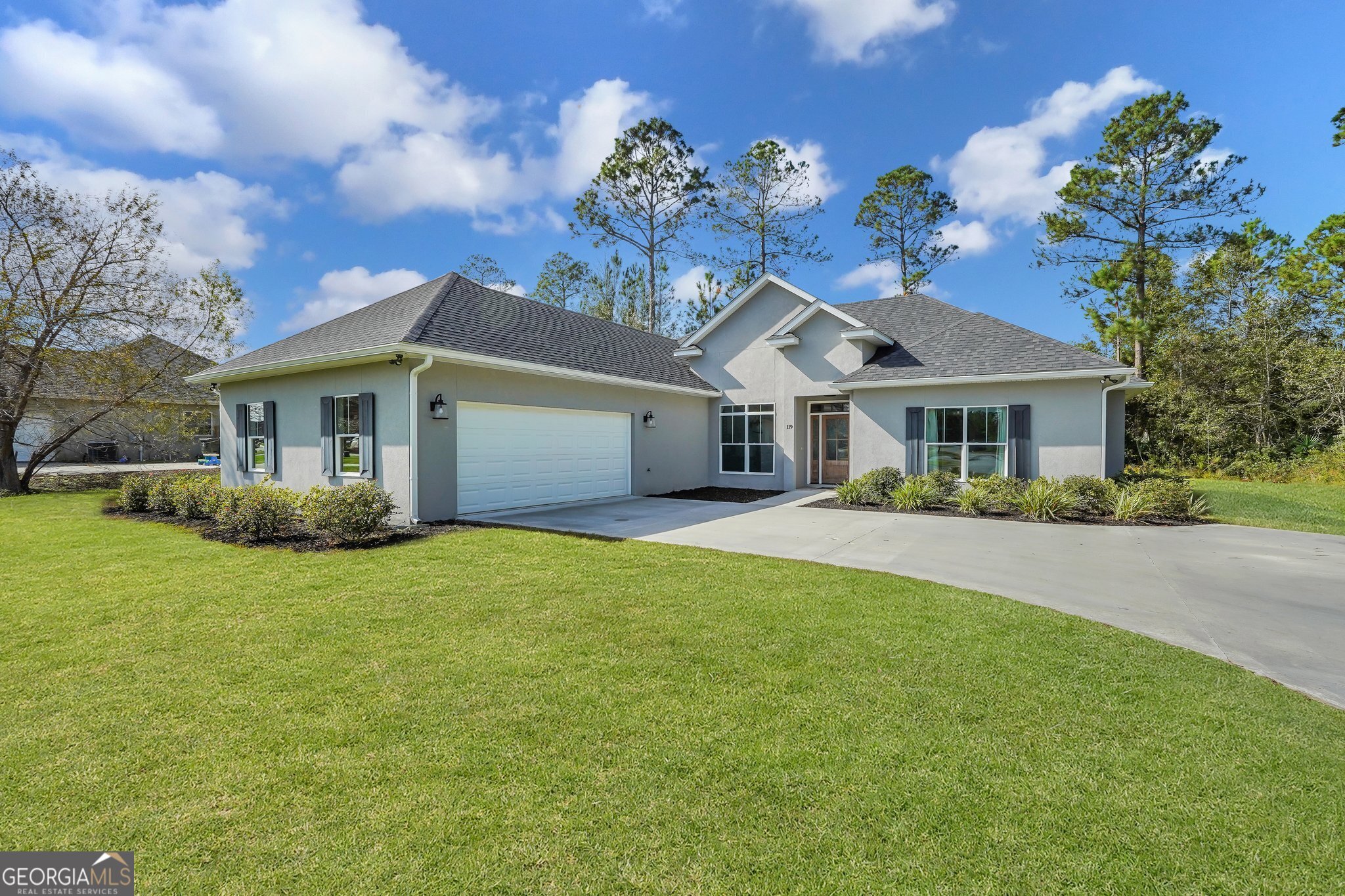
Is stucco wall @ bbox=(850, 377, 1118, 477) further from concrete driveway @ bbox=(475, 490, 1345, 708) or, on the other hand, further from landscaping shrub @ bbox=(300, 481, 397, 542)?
landscaping shrub @ bbox=(300, 481, 397, 542)

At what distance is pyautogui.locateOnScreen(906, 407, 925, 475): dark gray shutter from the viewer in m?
13.6

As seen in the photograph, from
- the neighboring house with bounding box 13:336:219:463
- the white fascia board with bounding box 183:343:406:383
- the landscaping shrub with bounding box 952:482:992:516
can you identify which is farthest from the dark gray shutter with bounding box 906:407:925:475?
the neighboring house with bounding box 13:336:219:463

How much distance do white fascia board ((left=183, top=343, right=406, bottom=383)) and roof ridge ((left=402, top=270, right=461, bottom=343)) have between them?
35cm

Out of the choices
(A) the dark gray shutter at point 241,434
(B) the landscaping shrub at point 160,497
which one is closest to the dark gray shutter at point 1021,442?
(B) the landscaping shrub at point 160,497

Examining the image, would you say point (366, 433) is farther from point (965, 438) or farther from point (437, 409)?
point (965, 438)

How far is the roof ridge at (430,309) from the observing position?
32.2 ft

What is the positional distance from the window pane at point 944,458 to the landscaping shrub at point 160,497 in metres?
16.4

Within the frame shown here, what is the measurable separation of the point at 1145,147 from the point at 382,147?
24.9m

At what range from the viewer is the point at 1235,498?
41.0 feet

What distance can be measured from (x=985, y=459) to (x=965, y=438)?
0.64 m

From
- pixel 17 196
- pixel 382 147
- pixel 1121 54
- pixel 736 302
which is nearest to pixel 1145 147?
pixel 1121 54

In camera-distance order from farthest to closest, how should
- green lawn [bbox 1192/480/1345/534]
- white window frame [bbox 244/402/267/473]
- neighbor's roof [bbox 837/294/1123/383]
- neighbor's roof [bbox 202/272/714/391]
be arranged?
1. white window frame [bbox 244/402/267/473]
2. neighbor's roof [bbox 837/294/1123/383]
3. neighbor's roof [bbox 202/272/714/391]
4. green lawn [bbox 1192/480/1345/534]

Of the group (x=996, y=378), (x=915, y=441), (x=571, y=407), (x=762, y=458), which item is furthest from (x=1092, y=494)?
(x=571, y=407)

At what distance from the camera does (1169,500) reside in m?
10.8
